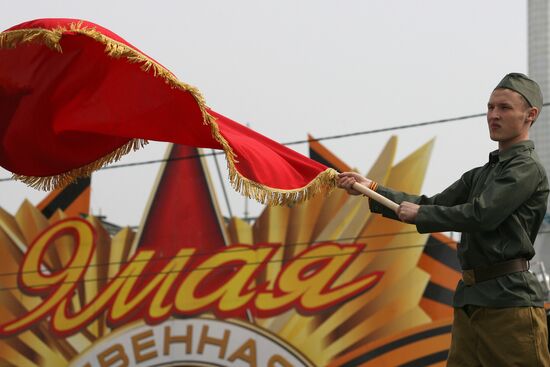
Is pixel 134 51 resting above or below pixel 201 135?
above

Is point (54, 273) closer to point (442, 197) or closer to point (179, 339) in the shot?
point (179, 339)

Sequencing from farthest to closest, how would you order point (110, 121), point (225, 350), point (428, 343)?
point (225, 350) < point (428, 343) < point (110, 121)

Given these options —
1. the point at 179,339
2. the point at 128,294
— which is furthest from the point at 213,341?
the point at 128,294

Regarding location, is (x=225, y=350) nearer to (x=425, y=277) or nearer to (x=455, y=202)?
(x=425, y=277)

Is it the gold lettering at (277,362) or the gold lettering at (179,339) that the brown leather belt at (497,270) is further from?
the gold lettering at (179,339)

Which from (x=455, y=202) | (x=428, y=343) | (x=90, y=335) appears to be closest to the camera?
(x=455, y=202)

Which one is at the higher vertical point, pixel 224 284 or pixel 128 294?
pixel 128 294

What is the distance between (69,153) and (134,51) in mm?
753

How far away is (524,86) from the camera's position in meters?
3.33

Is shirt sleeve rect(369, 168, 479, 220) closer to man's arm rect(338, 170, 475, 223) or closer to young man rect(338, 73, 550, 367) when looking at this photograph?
man's arm rect(338, 170, 475, 223)

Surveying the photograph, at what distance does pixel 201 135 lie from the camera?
14.0ft

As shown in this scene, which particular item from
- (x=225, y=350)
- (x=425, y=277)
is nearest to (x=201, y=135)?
(x=425, y=277)

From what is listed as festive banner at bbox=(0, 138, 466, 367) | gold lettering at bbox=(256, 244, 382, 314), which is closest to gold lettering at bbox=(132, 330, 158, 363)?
festive banner at bbox=(0, 138, 466, 367)

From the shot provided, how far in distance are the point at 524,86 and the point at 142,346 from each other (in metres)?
11.6
